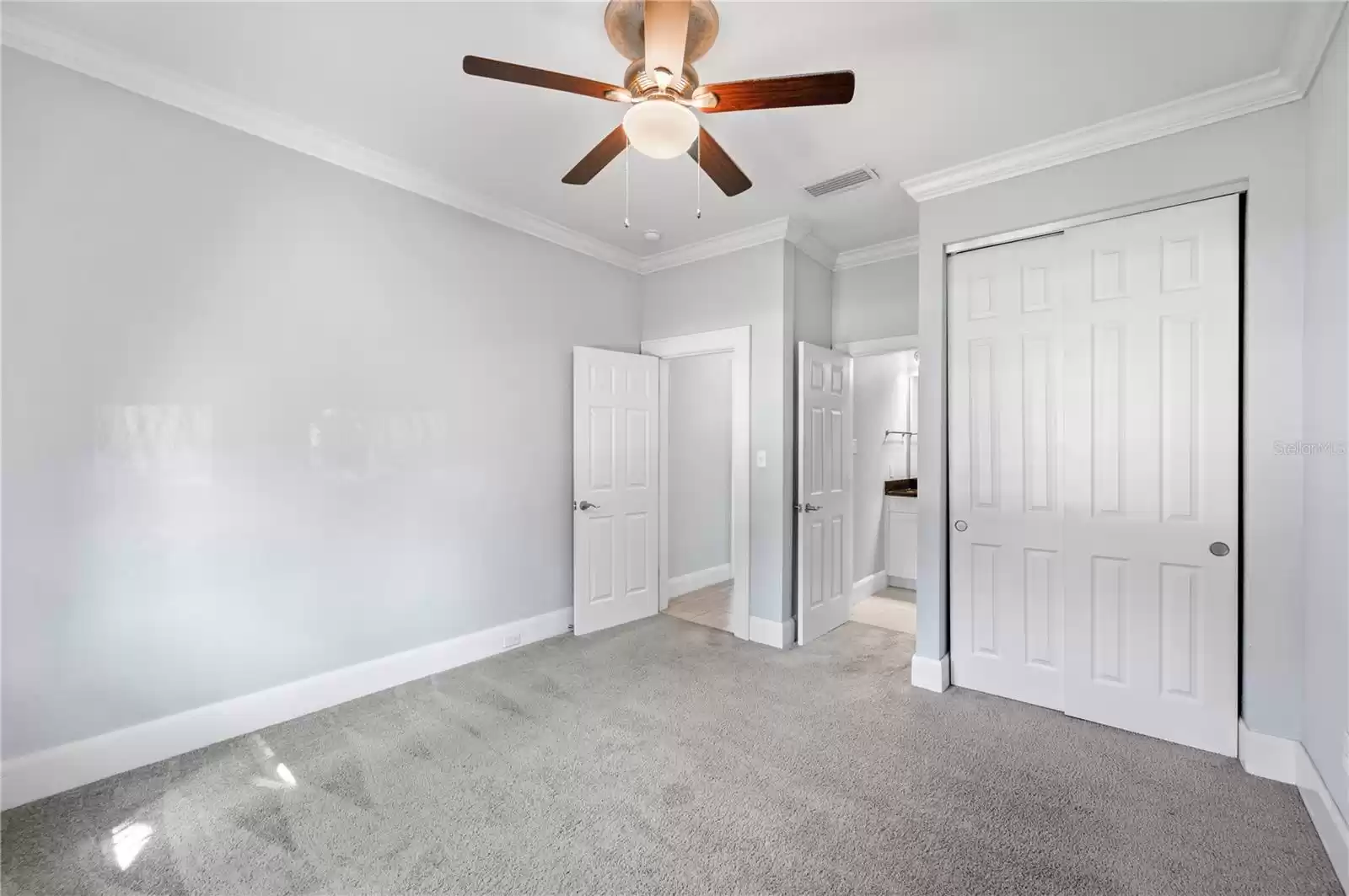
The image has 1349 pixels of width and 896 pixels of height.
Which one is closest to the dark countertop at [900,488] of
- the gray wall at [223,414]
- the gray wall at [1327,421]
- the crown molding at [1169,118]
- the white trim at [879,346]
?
the white trim at [879,346]

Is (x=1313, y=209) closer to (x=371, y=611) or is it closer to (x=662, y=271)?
(x=662, y=271)

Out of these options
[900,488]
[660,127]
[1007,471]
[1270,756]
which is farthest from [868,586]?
[660,127]

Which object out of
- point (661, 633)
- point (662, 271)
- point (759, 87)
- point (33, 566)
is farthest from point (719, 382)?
point (33, 566)

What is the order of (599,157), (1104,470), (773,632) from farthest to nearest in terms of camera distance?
(773,632) → (1104,470) → (599,157)

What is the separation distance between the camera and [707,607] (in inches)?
190

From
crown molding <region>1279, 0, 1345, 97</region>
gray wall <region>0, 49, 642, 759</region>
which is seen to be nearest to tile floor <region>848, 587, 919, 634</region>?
gray wall <region>0, 49, 642, 759</region>

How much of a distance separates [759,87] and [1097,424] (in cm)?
218

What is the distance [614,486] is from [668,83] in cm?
286

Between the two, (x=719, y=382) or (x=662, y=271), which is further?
(x=719, y=382)

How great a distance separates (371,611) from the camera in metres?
3.14

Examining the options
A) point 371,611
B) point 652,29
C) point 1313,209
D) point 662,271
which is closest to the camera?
point 652,29

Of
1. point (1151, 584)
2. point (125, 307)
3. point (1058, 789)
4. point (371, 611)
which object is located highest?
point (125, 307)

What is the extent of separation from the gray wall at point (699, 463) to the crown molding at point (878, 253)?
4.22 feet

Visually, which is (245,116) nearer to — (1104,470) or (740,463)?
(740,463)
